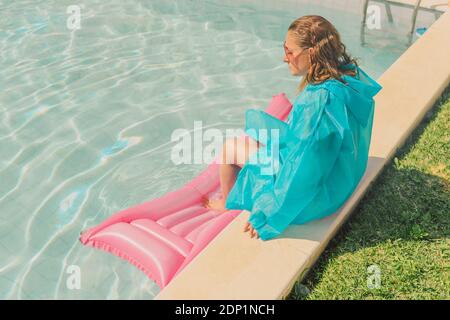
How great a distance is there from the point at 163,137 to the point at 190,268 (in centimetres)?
274

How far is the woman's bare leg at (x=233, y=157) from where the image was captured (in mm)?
3607

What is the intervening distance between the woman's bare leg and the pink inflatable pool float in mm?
226

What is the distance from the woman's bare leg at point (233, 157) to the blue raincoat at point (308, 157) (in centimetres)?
14

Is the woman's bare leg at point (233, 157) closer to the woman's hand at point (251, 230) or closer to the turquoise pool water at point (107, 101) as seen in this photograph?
the woman's hand at point (251, 230)

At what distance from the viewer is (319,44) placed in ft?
10.2

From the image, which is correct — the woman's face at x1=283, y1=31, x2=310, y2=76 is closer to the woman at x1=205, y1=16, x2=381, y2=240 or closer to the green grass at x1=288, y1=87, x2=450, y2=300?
the woman at x1=205, y1=16, x2=381, y2=240

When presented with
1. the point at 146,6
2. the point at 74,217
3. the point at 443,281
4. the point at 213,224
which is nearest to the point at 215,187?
the point at 213,224

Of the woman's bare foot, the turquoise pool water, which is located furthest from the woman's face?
the turquoise pool water

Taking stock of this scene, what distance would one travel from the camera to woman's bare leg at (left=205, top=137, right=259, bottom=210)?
11.8 ft

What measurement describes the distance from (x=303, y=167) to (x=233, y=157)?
2.18 ft

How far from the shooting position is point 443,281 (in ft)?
10.6

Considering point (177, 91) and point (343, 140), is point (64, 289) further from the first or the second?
point (177, 91)

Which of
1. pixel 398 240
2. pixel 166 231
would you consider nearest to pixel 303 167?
pixel 398 240

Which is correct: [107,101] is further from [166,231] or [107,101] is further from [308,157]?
[308,157]
